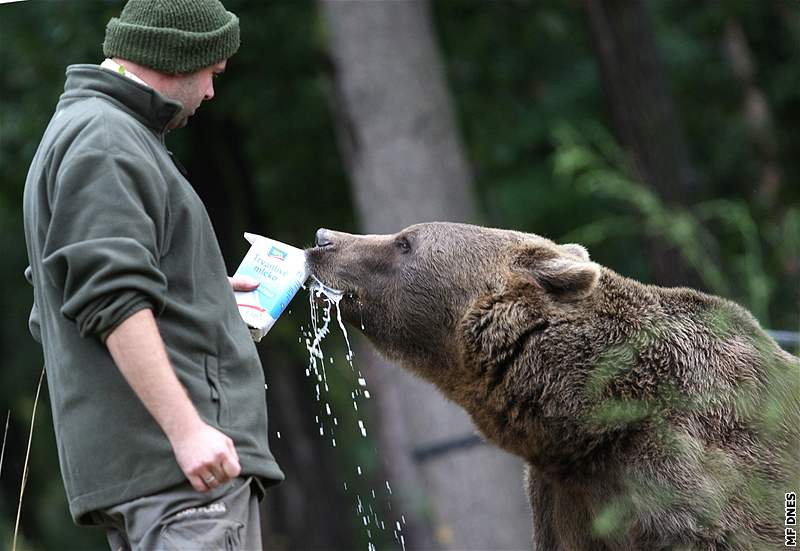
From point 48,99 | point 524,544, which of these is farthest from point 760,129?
point 48,99

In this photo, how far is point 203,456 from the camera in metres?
3.68

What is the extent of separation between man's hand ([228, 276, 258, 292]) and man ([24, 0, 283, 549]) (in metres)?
0.53

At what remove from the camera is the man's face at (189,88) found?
414 centimetres

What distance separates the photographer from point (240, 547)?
12.7 feet

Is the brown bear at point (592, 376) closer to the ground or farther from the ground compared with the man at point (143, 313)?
closer to the ground

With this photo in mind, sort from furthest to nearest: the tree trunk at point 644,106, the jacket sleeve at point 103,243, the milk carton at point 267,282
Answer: the tree trunk at point 644,106 < the milk carton at point 267,282 < the jacket sleeve at point 103,243

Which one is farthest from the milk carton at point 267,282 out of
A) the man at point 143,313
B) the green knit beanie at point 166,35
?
the green knit beanie at point 166,35

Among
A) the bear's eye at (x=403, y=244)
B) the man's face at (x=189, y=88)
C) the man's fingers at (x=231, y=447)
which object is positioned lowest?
the bear's eye at (x=403, y=244)

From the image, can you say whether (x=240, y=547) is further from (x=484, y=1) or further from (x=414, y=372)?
(x=484, y=1)

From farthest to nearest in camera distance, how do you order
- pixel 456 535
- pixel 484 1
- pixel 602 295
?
pixel 484 1
pixel 456 535
pixel 602 295

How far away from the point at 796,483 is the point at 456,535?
20.6 feet

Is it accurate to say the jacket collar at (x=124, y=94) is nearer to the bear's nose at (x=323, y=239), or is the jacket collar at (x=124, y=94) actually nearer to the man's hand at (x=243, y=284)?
the man's hand at (x=243, y=284)

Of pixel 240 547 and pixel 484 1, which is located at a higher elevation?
pixel 240 547

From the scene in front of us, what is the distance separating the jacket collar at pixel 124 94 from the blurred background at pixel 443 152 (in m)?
5.08
